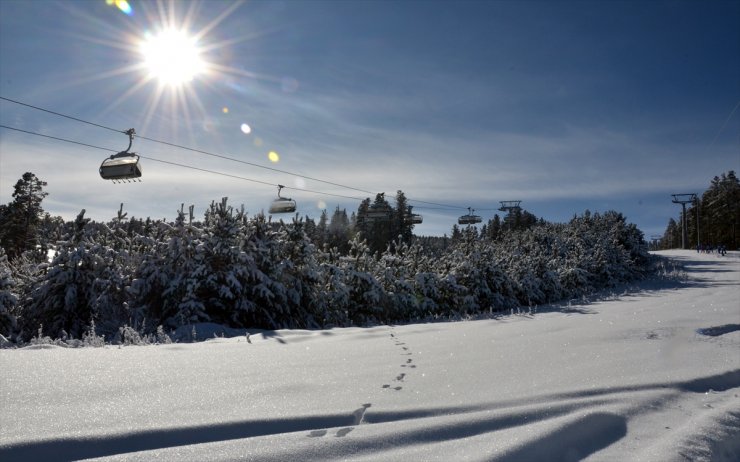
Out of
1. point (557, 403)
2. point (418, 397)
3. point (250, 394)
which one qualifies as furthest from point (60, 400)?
point (557, 403)

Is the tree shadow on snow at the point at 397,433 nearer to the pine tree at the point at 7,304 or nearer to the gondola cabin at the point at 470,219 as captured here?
the pine tree at the point at 7,304

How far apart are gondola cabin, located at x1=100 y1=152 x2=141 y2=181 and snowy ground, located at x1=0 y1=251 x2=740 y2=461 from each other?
11.3 meters

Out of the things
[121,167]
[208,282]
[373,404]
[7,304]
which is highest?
[121,167]

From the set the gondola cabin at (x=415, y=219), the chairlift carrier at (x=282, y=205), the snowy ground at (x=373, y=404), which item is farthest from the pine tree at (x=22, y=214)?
the snowy ground at (x=373, y=404)

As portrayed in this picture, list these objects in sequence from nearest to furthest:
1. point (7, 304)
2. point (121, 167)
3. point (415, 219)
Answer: point (7, 304) → point (121, 167) → point (415, 219)

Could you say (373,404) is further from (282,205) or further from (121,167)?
(282,205)

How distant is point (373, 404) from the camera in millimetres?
2074

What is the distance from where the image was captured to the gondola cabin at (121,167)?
42.7ft

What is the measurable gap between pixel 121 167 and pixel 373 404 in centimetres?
1384

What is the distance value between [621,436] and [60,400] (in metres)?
2.59

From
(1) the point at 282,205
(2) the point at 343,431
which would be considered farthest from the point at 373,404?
(1) the point at 282,205

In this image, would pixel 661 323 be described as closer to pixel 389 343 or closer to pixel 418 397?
pixel 389 343

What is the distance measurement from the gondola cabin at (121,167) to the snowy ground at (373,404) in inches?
445

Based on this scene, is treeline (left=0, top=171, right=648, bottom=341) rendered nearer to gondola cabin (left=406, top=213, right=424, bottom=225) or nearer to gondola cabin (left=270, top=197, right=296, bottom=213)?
gondola cabin (left=270, top=197, right=296, bottom=213)
